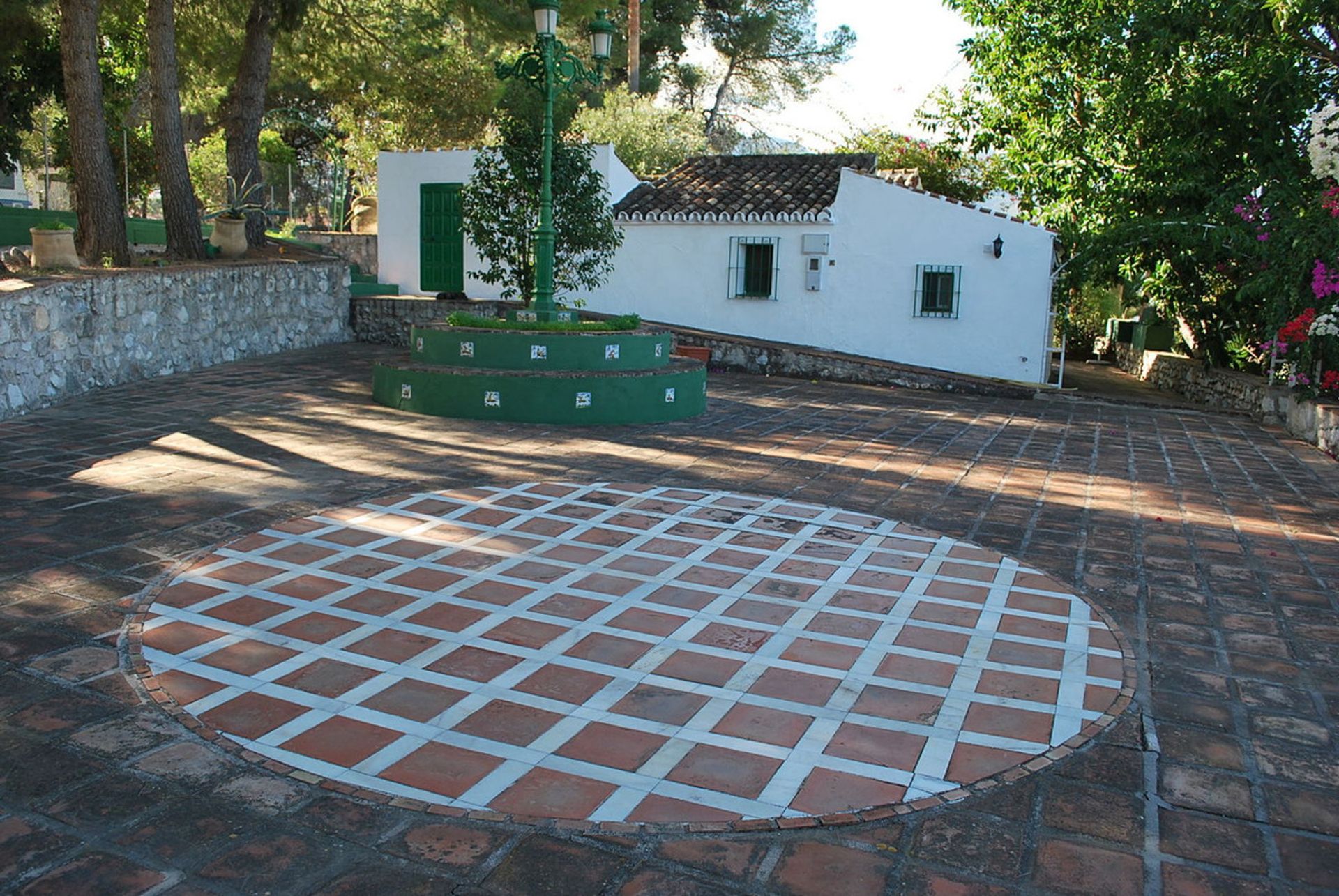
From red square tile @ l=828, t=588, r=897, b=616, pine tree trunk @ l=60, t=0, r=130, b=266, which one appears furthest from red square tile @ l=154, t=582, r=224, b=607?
pine tree trunk @ l=60, t=0, r=130, b=266

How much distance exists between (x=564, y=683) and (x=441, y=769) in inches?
32.1

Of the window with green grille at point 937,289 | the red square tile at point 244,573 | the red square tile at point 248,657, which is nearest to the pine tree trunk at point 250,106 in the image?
the window with green grille at point 937,289

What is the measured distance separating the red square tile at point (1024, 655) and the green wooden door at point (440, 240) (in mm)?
14812

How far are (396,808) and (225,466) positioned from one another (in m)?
5.33

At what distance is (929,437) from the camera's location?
34.6 feet

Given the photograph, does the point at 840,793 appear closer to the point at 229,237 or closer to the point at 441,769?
the point at 441,769

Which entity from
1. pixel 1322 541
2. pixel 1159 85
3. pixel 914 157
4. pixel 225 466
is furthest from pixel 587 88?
pixel 1322 541

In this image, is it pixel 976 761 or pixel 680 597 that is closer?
pixel 976 761

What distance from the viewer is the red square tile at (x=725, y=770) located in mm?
3439

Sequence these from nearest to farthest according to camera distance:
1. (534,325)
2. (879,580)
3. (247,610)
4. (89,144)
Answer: (247,610) < (879,580) < (534,325) < (89,144)

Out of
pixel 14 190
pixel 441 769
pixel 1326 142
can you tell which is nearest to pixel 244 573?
pixel 441 769

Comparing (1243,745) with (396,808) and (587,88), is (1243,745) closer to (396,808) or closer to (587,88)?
(396,808)

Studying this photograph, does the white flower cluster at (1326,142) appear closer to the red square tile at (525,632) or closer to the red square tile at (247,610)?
the red square tile at (525,632)

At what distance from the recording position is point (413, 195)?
18266 mm
